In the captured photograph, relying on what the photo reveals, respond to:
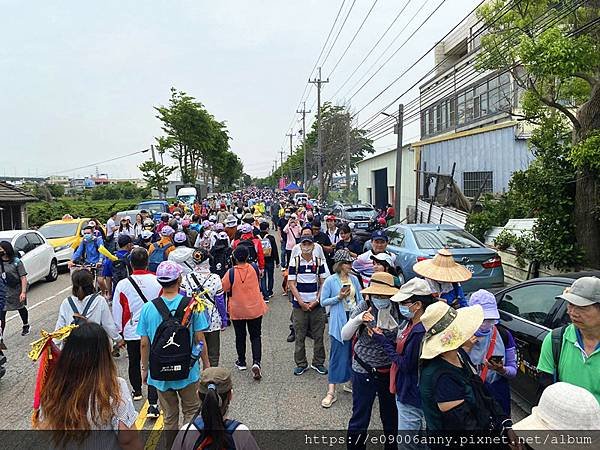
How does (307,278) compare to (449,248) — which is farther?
(449,248)

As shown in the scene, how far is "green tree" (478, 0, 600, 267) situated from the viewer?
7.75m

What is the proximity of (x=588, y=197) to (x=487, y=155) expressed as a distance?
944 centimetres

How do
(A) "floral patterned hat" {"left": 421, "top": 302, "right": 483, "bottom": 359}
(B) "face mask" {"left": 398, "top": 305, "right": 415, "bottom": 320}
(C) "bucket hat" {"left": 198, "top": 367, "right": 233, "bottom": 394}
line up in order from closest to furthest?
(C) "bucket hat" {"left": 198, "top": 367, "right": 233, "bottom": 394}
(A) "floral patterned hat" {"left": 421, "top": 302, "right": 483, "bottom": 359}
(B) "face mask" {"left": 398, "top": 305, "right": 415, "bottom": 320}

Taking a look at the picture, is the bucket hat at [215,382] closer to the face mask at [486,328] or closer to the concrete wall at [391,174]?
the face mask at [486,328]

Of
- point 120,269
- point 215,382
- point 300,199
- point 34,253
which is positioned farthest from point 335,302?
point 300,199

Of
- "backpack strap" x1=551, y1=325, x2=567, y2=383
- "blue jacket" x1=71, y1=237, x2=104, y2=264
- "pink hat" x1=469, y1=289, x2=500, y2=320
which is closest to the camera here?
"backpack strap" x1=551, y1=325, x2=567, y2=383

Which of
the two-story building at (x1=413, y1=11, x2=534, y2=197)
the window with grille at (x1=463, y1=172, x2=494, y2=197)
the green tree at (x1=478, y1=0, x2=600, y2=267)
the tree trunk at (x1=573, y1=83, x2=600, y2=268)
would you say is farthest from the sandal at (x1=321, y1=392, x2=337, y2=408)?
the window with grille at (x1=463, y1=172, x2=494, y2=197)

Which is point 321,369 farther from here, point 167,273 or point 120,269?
point 120,269

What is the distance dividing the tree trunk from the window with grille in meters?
8.62

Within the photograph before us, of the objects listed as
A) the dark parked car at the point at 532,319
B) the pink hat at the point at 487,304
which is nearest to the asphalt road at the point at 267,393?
the dark parked car at the point at 532,319

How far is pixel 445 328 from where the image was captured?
9.21ft

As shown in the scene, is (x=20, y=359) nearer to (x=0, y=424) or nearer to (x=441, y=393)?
(x=0, y=424)

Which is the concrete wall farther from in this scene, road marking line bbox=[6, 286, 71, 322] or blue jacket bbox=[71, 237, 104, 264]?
blue jacket bbox=[71, 237, 104, 264]

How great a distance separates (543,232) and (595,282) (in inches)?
286
